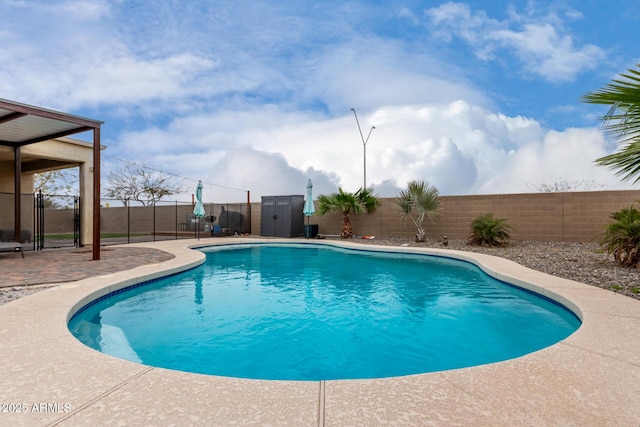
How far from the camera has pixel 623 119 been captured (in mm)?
4145

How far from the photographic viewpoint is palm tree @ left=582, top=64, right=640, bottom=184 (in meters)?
3.83

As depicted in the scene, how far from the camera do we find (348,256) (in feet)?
35.6

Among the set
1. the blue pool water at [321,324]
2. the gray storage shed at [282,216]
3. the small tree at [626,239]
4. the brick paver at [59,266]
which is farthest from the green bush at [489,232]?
the brick paver at [59,266]

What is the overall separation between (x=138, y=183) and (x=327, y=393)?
32.5 m

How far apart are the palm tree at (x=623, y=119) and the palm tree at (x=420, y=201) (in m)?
8.40

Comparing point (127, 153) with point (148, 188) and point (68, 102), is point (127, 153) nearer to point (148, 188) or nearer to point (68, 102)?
point (148, 188)

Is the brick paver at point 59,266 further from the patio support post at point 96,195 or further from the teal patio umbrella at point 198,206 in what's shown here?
the teal patio umbrella at point 198,206

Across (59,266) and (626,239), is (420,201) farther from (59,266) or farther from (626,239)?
(59,266)

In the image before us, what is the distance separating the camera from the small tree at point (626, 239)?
22.4ft

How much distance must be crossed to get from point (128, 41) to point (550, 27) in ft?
37.9

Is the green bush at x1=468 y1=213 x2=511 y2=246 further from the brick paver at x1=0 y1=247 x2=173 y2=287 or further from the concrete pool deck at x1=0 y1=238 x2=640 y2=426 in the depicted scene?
the brick paver at x1=0 y1=247 x2=173 y2=287

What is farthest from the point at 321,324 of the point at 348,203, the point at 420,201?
the point at 348,203

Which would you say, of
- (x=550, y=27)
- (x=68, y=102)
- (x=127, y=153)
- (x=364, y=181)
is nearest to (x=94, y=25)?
(x=68, y=102)

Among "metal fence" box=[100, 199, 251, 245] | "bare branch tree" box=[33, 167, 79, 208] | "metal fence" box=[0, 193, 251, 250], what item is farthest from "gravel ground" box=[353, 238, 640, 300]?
"bare branch tree" box=[33, 167, 79, 208]
